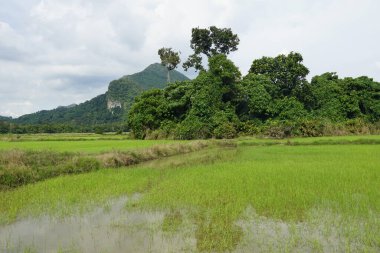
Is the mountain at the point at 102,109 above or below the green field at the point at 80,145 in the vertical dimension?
above

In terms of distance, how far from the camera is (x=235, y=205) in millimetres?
6043

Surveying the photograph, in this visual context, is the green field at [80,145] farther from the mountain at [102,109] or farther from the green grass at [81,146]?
the mountain at [102,109]

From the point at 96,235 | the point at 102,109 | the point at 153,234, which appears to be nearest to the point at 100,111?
the point at 102,109

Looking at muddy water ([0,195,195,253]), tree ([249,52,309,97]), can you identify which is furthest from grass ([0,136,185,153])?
tree ([249,52,309,97])

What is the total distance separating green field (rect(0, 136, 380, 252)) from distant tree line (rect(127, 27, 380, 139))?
53.3 feet

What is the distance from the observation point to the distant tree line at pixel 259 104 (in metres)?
26.3

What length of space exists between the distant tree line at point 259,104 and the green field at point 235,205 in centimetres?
1625

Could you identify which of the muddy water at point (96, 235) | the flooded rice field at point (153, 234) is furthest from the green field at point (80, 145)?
the flooded rice field at point (153, 234)

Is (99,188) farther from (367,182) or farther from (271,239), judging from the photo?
(367,182)

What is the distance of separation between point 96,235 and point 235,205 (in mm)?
2501

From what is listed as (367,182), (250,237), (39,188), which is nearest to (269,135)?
(367,182)

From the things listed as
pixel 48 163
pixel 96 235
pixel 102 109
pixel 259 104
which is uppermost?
pixel 102 109

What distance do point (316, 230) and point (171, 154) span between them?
12.3 meters

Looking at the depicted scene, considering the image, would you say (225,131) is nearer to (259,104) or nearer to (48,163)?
(259,104)
